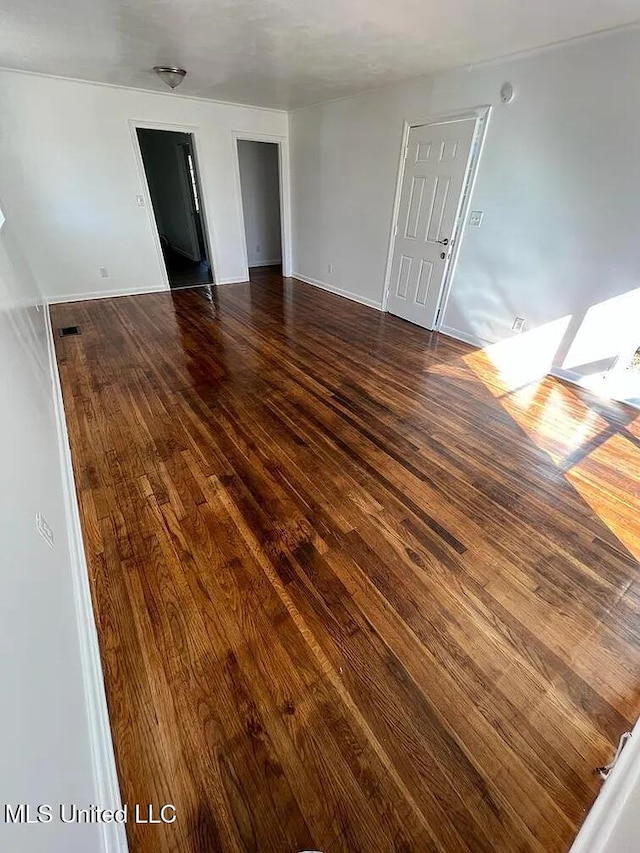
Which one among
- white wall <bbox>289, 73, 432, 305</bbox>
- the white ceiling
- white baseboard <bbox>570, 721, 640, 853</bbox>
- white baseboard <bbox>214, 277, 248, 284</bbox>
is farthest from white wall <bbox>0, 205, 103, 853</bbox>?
white baseboard <bbox>214, 277, 248, 284</bbox>

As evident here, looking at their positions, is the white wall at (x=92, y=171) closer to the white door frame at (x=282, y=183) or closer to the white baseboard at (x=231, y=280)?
the white door frame at (x=282, y=183)

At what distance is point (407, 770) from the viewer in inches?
40.9

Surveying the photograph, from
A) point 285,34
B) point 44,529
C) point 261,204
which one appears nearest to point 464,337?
point 285,34

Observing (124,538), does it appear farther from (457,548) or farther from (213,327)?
(213,327)

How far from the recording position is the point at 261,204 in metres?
6.73

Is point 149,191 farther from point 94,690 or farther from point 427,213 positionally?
point 94,690

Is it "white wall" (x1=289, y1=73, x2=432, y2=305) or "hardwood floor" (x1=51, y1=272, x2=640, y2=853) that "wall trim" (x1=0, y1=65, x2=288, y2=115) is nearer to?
"white wall" (x1=289, y1=73, x2=432, y2=305)

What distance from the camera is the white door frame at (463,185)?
3.22 metres

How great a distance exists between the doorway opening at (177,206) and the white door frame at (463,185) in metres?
→ 2.96

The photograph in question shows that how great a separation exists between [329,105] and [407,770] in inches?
245

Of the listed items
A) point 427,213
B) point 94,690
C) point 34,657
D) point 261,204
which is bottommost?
point 94,690

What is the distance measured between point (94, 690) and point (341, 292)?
528 centimetres

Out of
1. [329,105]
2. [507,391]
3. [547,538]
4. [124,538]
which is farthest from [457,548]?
[329,105]

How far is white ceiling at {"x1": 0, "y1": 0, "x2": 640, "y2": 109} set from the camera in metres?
2.16
